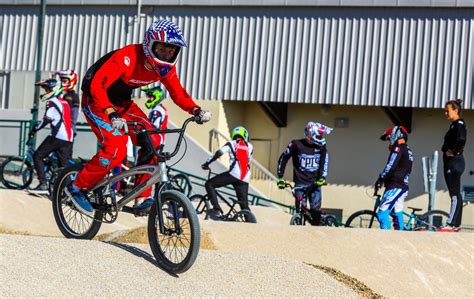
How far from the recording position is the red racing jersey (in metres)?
8.64

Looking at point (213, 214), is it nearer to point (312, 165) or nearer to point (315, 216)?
point (315, 216)

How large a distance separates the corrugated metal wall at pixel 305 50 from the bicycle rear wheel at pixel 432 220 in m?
8.27

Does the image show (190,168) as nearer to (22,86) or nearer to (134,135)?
(22,86)

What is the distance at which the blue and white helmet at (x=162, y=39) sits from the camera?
8.52 meters

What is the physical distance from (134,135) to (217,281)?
67.0 inches

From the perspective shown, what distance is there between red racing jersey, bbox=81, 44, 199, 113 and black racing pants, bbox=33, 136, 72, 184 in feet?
23.2

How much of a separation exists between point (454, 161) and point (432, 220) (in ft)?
8.73

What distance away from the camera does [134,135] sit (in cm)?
897

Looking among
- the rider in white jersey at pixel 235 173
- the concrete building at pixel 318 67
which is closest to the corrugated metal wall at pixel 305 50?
the concrete building at pixel 318 67

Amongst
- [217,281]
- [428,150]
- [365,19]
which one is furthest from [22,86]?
[217,281]

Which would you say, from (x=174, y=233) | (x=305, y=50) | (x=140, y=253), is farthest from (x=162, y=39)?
(x=305, y=50)

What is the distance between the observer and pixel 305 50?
25766mm

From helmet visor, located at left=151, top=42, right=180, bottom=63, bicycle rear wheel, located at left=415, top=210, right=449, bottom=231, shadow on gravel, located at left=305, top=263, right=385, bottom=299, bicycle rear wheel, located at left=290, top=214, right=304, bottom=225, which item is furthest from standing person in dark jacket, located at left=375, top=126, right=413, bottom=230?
helmet visor, located at left=151, top=42, right=180, bottom=63

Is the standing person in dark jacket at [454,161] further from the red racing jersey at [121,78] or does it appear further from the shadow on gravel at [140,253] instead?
the shadow on gravel at [140,253]
